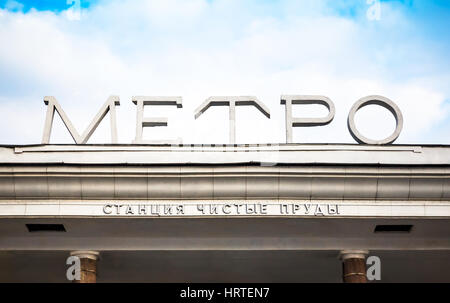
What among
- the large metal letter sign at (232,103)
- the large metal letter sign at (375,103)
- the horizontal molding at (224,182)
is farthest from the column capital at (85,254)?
the large metal letter sign at (375,103)

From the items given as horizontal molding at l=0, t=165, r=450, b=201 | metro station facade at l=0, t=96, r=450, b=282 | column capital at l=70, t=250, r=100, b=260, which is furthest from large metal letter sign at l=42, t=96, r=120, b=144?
column capital at l=70, t=250, r=100, b=260

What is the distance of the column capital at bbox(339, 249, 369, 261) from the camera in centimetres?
1908

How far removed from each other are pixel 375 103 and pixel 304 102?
2.42m

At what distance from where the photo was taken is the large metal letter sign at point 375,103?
66.5 ft

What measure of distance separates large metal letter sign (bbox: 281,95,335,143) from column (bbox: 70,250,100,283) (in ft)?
23.8

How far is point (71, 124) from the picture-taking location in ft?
69.3

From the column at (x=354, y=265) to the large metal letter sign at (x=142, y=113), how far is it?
635 cm

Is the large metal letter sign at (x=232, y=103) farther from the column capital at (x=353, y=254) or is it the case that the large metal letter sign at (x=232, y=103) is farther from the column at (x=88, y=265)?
the column at (x=88, y=265)

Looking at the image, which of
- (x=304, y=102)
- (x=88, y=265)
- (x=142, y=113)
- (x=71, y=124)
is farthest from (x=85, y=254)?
(x=304, y=102)

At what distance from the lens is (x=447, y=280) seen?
22.1 m

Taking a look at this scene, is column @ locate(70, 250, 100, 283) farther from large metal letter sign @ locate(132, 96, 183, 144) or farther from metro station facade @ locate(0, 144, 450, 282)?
large metal letter sign @ locate(132, 96, 183, 144)

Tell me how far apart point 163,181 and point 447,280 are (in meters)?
10.9
